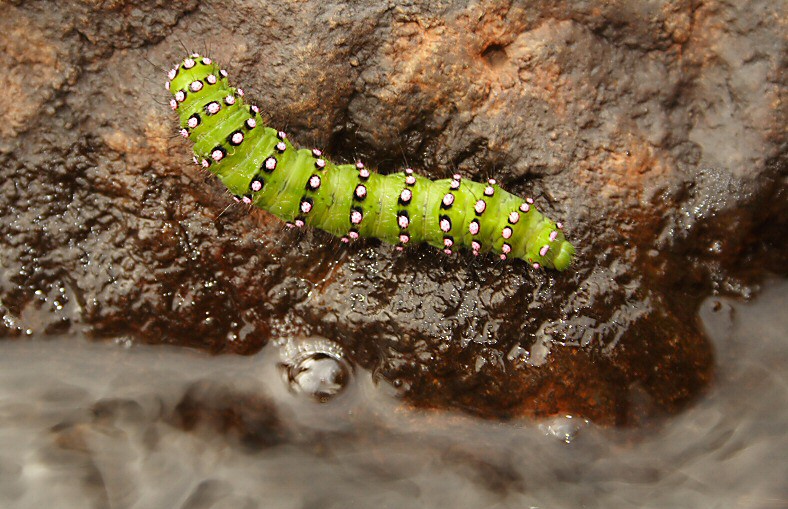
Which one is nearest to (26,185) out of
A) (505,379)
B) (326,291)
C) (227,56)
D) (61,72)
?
(61,72)

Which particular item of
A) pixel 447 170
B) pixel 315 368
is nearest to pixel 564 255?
pixel 447 170

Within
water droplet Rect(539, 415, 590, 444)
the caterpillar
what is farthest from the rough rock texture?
the caterpillar

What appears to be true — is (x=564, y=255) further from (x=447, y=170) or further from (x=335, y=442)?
(x=335, y=442)

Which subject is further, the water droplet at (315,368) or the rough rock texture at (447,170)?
the water droplet at (315,368)

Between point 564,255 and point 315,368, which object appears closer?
point 564,255

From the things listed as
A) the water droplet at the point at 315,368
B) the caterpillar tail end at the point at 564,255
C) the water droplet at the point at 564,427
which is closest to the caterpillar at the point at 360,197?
the caterpillar tail end at the point at 564,255

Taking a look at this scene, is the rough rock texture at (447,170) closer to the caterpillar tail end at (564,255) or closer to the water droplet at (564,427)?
the water droplet at (564,427)
